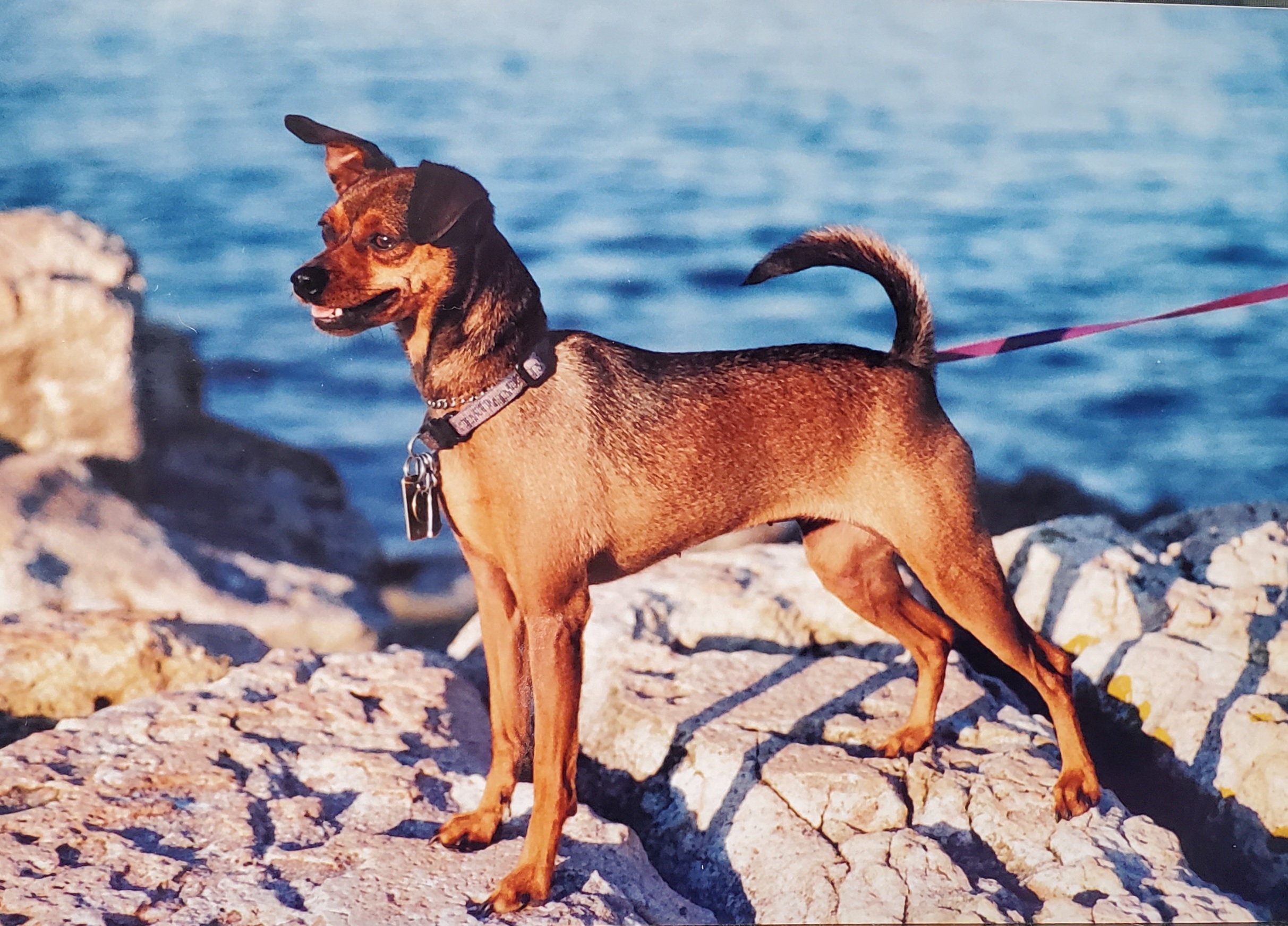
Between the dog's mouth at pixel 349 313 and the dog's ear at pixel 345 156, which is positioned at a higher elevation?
the dog's ear at pixel 345 156

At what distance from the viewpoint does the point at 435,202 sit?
339cm

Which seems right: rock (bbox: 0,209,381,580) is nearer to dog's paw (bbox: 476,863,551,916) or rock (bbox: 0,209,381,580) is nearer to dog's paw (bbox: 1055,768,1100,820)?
dog's paw (bbox: 476,863,551,916)

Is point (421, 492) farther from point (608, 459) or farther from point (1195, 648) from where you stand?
point (1195, 648)

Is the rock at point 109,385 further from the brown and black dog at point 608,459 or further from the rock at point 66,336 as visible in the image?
the brown and black dog at point 608,459

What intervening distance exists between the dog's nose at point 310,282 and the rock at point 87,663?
2.13m

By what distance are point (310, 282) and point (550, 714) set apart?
1478mm

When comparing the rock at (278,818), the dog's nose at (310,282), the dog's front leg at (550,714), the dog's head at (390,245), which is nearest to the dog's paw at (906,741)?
the rock at (278,818)

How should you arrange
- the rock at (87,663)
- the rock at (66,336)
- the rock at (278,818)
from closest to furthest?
the rock at (278,818) < the rock at (87,663) < the rock at (66,336)

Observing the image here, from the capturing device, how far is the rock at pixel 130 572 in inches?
205

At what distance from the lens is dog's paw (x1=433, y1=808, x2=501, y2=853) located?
3980 millimetres

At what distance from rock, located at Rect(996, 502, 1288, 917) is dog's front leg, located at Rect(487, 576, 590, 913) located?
2.47 m

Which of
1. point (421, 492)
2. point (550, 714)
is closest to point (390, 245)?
point (421, 492)

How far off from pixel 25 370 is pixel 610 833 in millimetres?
3569

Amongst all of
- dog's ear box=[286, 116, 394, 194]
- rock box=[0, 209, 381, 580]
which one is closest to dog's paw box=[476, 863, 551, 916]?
dog's ear box=[286, 116, 394, 194]
